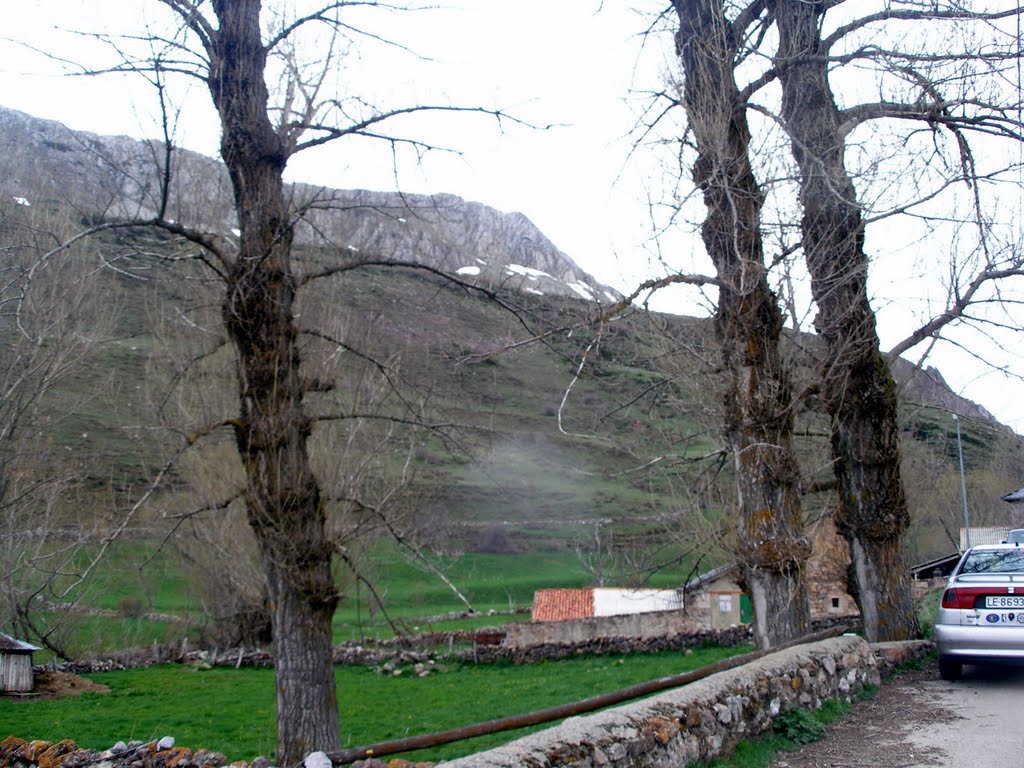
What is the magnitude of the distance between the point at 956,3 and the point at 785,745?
796 cm

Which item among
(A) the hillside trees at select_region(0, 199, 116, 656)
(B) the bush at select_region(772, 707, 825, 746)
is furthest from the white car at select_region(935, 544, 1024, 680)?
(A) the hillside trees at select_region(0, 199, 116, 656)

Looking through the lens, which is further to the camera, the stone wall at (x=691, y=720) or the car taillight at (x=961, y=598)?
the car taillight at (x=961, y=598)

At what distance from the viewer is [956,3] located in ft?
33.0

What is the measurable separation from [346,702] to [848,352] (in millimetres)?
17698

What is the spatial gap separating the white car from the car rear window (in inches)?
5.9

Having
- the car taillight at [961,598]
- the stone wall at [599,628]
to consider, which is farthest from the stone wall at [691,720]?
the stone wall at [599,628]

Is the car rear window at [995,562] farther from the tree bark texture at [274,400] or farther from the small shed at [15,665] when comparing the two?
the small shed at [15,665]

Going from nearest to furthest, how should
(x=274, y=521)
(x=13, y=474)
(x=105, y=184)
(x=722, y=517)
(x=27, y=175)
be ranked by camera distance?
(x=105, y=184)
(x=274, y=521)
(x=722, y=517)
(x=27, y=175)
(x=13, y=474)

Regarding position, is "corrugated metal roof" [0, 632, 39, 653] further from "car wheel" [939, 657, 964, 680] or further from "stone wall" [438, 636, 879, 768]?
"car wheel" [939, 657, 964, 680]

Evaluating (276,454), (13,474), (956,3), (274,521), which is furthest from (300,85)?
(13,474)

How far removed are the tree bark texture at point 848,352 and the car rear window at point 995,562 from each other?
113cm

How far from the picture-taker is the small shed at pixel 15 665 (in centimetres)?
2298

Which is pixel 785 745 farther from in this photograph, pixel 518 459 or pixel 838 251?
pixel 518 459

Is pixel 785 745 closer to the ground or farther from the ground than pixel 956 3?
closer to the ground
